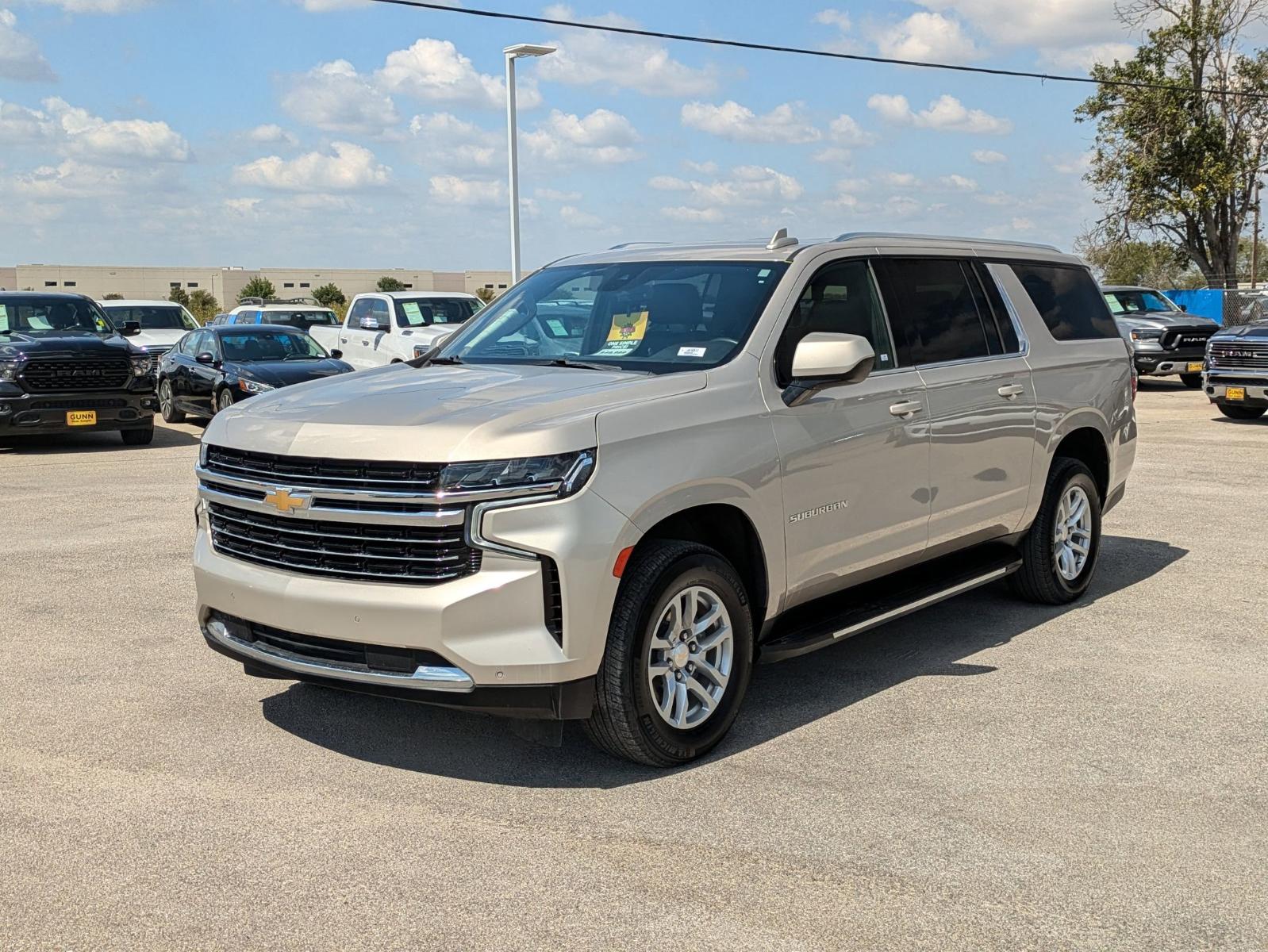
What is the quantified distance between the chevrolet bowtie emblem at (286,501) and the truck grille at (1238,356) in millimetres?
16509

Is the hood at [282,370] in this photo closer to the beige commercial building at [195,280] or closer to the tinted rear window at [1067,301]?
the tinted rear window at [1067,301]

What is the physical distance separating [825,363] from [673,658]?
134 cm

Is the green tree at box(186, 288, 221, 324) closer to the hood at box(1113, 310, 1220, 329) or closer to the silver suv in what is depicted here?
the hood at box(1113, 310, 1220, 329)

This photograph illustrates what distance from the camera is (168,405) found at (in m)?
20.8

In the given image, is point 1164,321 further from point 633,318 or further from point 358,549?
point 358,549

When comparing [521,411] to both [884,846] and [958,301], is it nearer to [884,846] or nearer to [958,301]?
[884,846]

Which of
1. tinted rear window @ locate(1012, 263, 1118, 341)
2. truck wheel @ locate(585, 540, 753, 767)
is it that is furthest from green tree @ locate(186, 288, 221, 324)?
truck wheel @ locate(585, 540, 753, 767)

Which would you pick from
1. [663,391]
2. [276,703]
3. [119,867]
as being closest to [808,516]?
[663,391]

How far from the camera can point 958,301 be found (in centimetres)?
688

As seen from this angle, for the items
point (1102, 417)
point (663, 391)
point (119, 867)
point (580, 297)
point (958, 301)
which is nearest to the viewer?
point (119, 867)

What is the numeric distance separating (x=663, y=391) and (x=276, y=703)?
7.47ft

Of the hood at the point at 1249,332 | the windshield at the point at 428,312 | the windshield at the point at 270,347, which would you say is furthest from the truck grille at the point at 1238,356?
the windshield at the point at 270,347

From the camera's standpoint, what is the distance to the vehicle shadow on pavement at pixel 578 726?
512 centimetres

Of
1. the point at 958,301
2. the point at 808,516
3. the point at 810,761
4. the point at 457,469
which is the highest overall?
A: the point at 958,301
